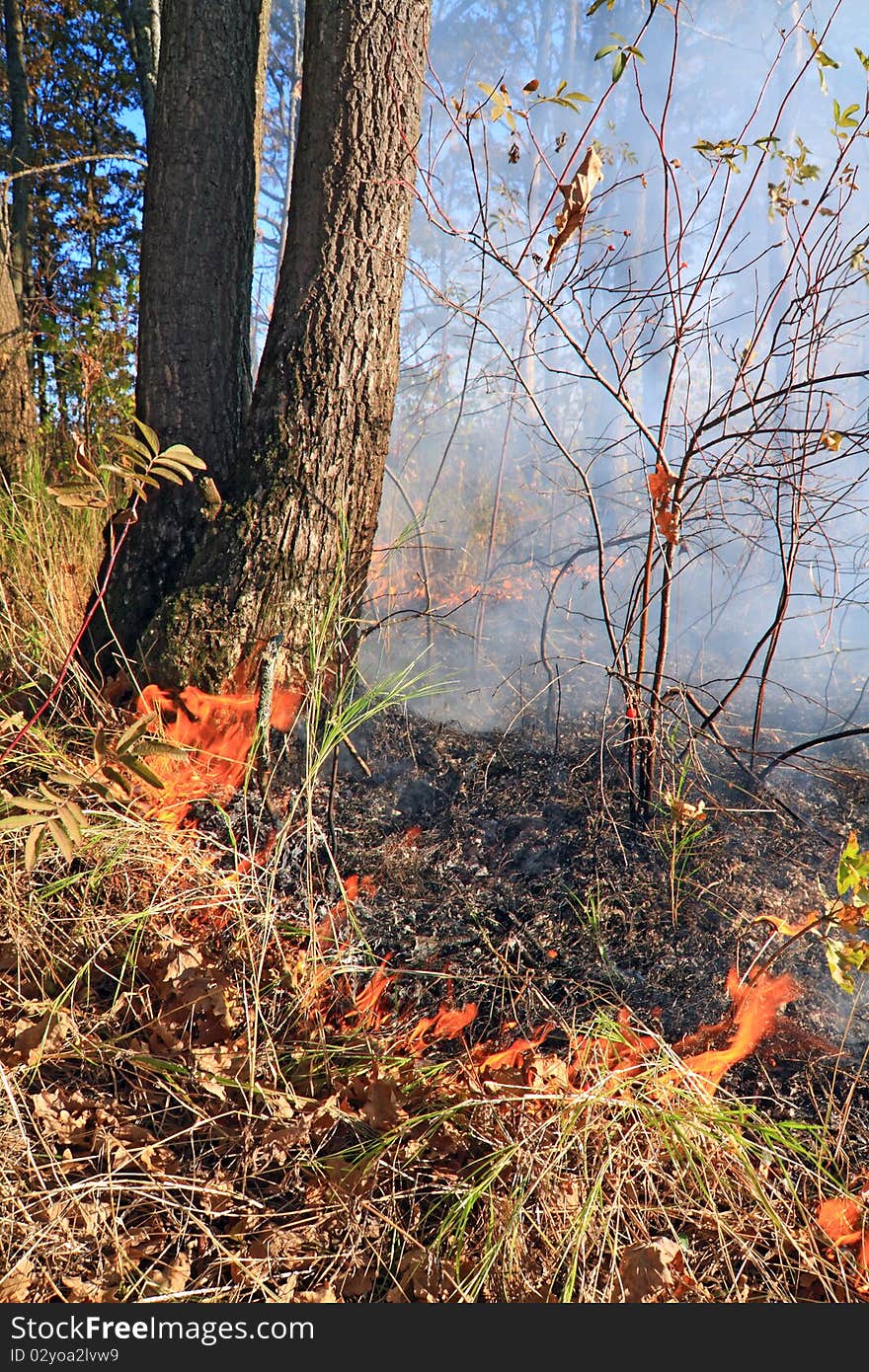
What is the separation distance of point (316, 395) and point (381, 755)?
44.4 inches

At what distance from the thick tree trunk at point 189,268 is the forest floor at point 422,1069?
0.83m

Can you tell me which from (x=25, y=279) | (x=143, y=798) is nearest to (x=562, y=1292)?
(x=143, y=798)

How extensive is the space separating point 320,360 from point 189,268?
62 cm

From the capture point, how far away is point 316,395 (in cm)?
221

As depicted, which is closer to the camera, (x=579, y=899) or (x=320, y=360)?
(x=579, y=899)

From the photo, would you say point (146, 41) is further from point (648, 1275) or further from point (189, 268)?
point (648, 1275)

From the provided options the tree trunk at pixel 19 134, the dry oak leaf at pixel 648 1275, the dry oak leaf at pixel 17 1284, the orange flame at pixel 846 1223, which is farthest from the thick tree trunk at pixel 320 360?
the tree trunk at pixel 19 134

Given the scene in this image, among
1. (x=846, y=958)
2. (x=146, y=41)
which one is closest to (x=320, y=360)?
(x=846, y=958)

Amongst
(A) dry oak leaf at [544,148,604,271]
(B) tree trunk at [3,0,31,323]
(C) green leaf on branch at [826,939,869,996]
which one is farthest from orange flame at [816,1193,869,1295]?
(B) tree trunk at [3,0,31,323]

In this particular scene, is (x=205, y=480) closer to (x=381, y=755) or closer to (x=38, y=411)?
(x=381, y=755)

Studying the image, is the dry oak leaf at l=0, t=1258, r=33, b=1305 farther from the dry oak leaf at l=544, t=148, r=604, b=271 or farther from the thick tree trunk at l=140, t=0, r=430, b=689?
the dry oak leaf at l=544, t=148, r=604, b=271

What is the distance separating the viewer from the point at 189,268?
94.7 inches

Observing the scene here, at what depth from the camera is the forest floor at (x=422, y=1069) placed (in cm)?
120

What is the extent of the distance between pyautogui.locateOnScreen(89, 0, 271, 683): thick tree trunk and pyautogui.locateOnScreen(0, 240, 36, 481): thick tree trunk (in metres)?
1.15
